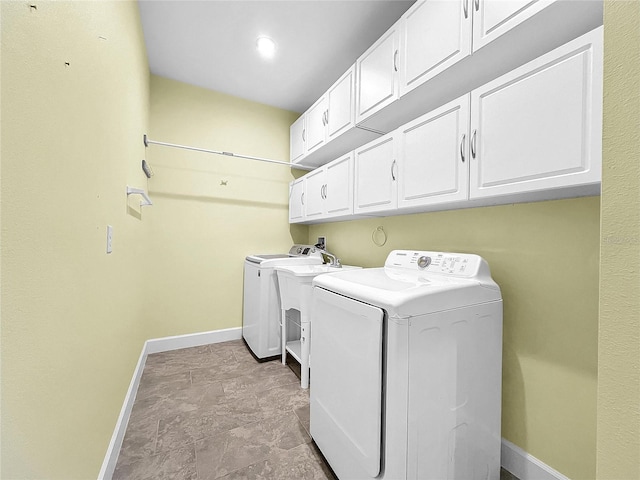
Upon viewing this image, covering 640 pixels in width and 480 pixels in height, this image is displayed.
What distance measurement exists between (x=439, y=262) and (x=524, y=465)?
106 cm

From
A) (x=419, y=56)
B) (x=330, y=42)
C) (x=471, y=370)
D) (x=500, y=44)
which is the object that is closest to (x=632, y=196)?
(x=471, y=370)

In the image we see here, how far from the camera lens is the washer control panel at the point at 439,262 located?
1272 millimetres

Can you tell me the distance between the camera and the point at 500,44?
110cm

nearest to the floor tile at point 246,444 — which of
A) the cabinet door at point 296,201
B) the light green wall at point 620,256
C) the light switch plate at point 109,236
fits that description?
the light switch plate at point 109,236

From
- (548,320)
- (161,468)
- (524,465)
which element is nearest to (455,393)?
(548,320)

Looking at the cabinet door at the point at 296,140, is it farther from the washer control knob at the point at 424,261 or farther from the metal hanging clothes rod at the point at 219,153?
the washer control knob at the point at 424,261

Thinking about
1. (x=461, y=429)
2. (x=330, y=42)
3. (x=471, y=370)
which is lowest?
(x=461, y=429)

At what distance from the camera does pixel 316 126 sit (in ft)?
8.30

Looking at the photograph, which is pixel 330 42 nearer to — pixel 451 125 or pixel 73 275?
pixel 451 125

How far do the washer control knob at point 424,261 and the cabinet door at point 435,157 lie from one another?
0.33 meters

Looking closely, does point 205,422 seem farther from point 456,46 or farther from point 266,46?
point 266,46

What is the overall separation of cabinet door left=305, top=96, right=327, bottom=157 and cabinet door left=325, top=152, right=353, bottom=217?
313mm

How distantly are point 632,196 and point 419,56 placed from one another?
1.35 meters

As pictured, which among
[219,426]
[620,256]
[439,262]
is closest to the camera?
[620,256]
